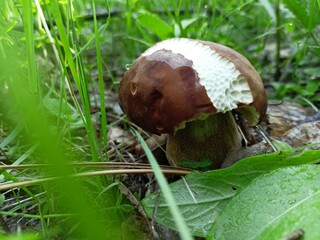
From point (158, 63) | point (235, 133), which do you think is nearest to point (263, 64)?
point (235, 133)

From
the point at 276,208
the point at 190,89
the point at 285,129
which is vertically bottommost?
the point at 285,129

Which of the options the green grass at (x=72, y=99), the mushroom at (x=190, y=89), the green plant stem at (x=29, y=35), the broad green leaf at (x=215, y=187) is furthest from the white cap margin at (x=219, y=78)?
the green plant stem at (x=29, y=35)

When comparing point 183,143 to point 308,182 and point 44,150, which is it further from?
point 44,150

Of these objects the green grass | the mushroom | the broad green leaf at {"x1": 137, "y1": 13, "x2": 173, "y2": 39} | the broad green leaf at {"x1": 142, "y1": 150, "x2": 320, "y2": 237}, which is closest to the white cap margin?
the mushroom

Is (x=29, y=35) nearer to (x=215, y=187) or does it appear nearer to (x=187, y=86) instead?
(x=187, y=86)

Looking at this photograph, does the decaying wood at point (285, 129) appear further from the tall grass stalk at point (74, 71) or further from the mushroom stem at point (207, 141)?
the tall grass stalk at point (74, 71)

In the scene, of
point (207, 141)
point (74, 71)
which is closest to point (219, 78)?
point (207, 141)
